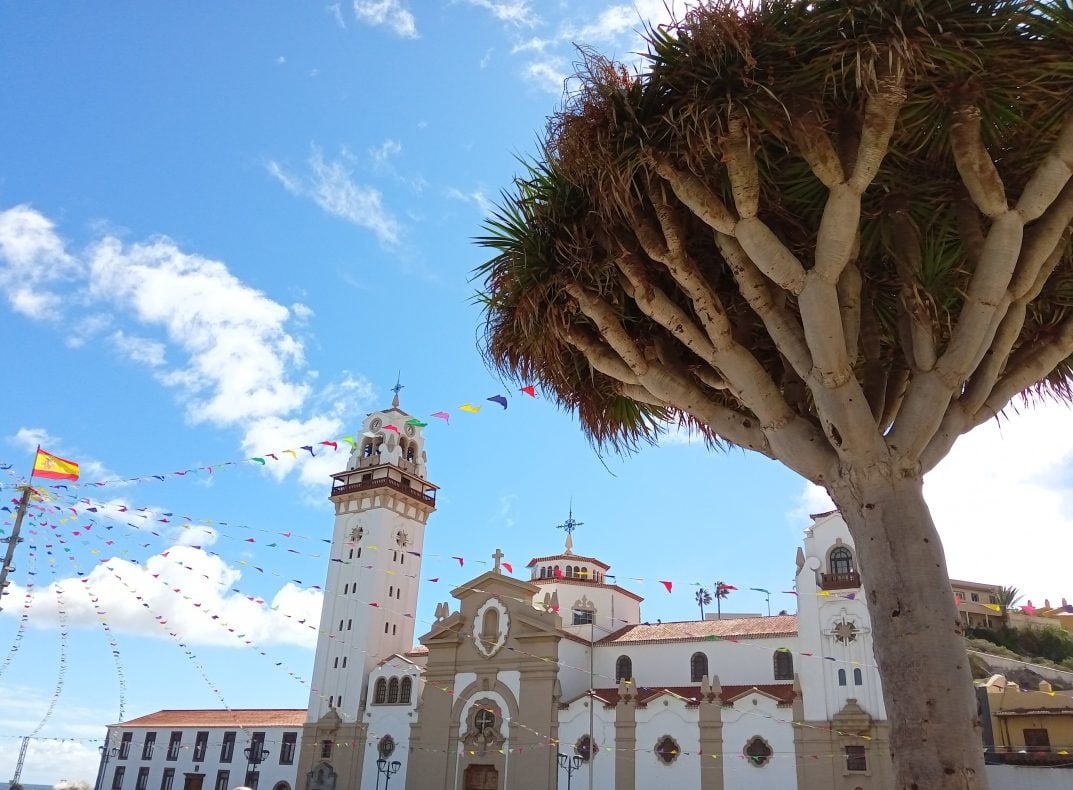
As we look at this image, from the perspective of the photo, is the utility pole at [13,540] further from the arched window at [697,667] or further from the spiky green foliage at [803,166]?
the arched window at [697,667]

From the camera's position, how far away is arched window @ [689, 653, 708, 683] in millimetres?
38438

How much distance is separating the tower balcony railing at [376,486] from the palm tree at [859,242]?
3934 cm

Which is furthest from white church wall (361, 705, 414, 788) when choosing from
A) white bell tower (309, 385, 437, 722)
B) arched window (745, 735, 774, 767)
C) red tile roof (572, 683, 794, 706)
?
arched window (745, 735, 774, 767)

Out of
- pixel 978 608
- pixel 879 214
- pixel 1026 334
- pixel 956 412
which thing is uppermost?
pixel 978 608

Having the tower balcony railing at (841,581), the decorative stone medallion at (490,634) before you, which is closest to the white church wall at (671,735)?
the tower balcony railing at (841,581)

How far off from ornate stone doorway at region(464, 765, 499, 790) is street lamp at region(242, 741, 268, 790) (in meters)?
13.6

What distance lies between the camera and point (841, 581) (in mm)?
34656

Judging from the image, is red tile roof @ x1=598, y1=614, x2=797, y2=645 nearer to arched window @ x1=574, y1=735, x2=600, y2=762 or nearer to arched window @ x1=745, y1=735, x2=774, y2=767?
arched window @ x1=745, y1=735, x2=774, y2=767

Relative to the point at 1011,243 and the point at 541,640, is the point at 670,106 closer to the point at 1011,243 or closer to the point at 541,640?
the point at 1011,243

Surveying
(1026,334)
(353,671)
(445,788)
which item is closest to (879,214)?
(1026,334)

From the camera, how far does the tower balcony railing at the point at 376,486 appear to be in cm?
4666

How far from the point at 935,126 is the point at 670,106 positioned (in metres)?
2.21

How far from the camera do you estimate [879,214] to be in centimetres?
762

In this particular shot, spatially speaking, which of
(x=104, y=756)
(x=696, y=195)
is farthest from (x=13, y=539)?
(x=104, y=756)
